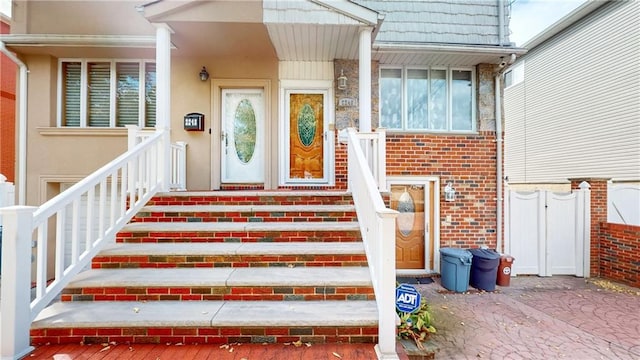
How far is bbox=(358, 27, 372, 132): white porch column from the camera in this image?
4289 millimetres

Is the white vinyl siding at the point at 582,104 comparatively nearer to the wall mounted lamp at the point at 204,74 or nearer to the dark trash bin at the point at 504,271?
the dark trash bin at the point at 504,271

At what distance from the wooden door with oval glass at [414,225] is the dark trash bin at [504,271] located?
1.16 metres

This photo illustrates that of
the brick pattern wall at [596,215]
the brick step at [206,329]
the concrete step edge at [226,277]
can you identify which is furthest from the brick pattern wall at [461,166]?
the brick step at [206,329]

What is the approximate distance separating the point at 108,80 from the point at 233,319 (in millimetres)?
5581

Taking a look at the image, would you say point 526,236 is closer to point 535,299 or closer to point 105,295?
point 535,299

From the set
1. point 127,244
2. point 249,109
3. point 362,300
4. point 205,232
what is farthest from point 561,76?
point 127,244

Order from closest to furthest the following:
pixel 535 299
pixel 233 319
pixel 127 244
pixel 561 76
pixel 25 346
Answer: pixel 25 346 < pixel 233 319 < pixel 127 244 < pixel 535 299 < pixel 561 76

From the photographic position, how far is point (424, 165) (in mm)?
5578

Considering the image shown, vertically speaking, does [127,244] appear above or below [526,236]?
above

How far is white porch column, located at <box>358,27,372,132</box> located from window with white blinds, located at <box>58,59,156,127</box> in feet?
13.3

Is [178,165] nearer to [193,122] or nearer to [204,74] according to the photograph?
[193,122]

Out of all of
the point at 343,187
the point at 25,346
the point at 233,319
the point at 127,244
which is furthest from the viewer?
the point at 343,187

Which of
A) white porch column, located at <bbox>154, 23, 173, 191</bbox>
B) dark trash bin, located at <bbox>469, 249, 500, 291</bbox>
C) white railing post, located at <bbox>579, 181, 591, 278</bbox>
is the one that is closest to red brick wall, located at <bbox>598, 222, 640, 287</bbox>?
white railing post, located at <bbox>579, 181, 591, 278</bbox>

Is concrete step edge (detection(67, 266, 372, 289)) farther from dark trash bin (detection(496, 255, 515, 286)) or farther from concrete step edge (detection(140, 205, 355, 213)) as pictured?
dark trash bin (detection(496, 255, 515, 286))
